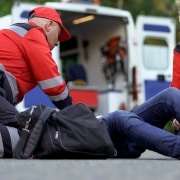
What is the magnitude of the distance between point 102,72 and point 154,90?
5.04 feet

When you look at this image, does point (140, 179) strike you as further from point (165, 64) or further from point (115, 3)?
point (115, 3)

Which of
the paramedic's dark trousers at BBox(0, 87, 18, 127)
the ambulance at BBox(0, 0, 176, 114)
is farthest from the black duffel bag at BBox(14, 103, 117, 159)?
the ambulance at BBox(0, 0, 176, 114)

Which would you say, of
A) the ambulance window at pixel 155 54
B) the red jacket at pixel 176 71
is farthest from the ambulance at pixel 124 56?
the red jacket at pixel 176 71

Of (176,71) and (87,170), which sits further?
(176,71)

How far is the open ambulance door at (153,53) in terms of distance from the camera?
1000 centimetres

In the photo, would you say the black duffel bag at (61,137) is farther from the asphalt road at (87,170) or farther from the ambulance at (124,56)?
the ambulance at (124,56)

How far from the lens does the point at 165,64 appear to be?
10391 millimetres

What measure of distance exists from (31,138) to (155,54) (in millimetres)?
6791

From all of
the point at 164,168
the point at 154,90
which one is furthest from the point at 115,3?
the point at 164,168

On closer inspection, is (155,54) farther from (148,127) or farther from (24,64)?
(148,127)

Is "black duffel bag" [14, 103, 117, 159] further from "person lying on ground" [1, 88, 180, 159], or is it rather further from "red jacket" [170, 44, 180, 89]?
"red jacket" [170, 44, 180, 89]

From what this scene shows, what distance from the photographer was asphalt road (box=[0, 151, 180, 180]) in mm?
2947

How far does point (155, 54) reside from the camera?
10.4 metres

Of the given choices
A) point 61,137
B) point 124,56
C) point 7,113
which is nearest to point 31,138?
point 61,137
